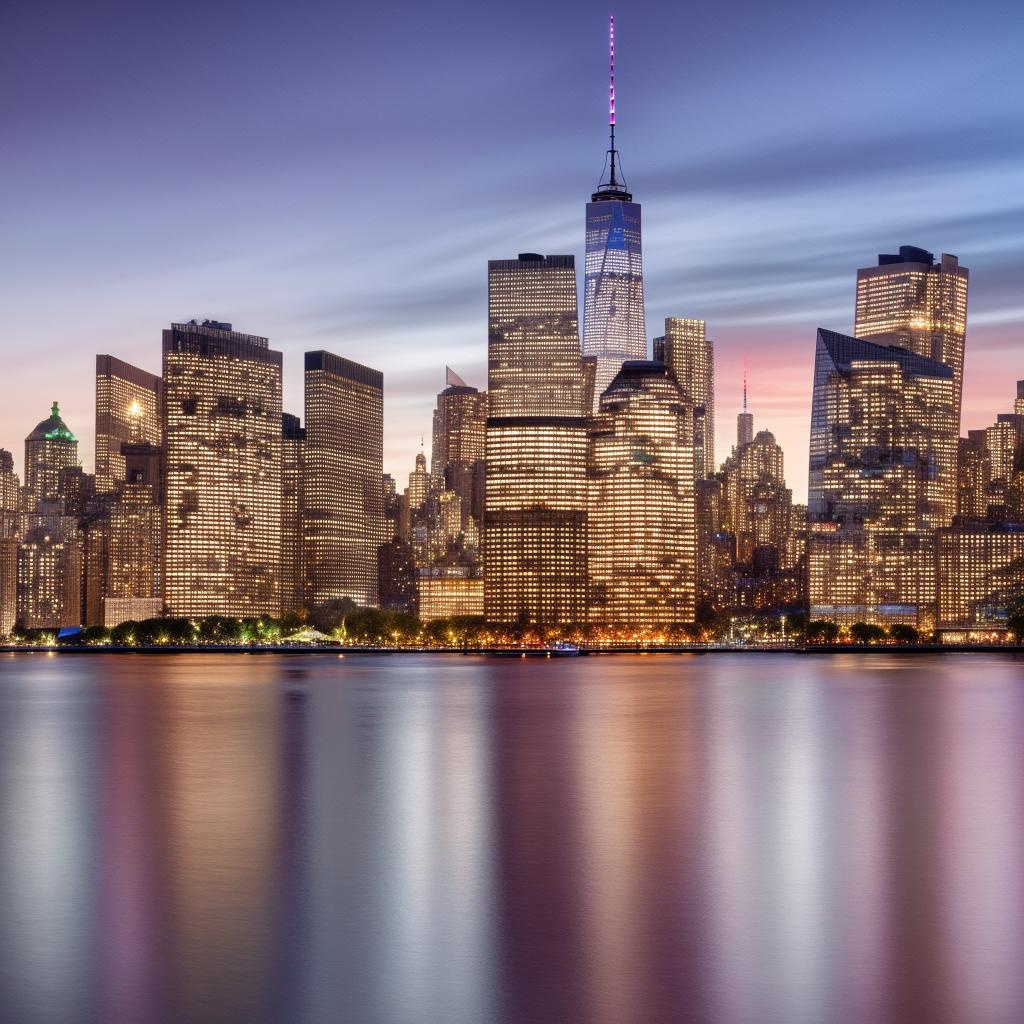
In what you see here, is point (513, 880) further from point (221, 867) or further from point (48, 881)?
point (48, 881)

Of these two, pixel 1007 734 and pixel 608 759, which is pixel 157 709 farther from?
pixel 1007 734

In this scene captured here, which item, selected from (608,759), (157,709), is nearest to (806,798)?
(608,759)

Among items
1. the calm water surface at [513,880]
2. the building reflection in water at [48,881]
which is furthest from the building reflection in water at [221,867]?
the building reflection in water at [48,881]

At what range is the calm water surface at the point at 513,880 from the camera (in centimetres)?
2833

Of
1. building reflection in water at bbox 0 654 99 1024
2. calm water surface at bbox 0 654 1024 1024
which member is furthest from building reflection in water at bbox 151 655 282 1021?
building reflection in water at bbox 0 654 99 1024

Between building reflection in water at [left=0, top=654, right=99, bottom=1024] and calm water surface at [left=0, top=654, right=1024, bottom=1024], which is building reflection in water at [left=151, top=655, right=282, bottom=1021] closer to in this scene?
calm water surface at [left=0, top=654, right=1024, bottom=1024]

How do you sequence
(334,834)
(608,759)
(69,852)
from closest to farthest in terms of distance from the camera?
(69,852)
(334,834)
(608,759)

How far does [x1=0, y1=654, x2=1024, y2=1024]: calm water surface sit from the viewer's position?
1115 inches

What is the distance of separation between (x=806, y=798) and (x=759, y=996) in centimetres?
3220

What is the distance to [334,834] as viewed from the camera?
4931 centimetres

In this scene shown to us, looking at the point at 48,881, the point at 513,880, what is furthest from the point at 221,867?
the point at 513,880

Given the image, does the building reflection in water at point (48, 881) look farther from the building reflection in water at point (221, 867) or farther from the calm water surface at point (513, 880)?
the building reflection in water at point (221, 867)

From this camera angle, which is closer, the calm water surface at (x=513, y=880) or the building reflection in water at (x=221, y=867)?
A: the calm water surface at (x=513, y=880)

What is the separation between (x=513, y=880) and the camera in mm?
40312
